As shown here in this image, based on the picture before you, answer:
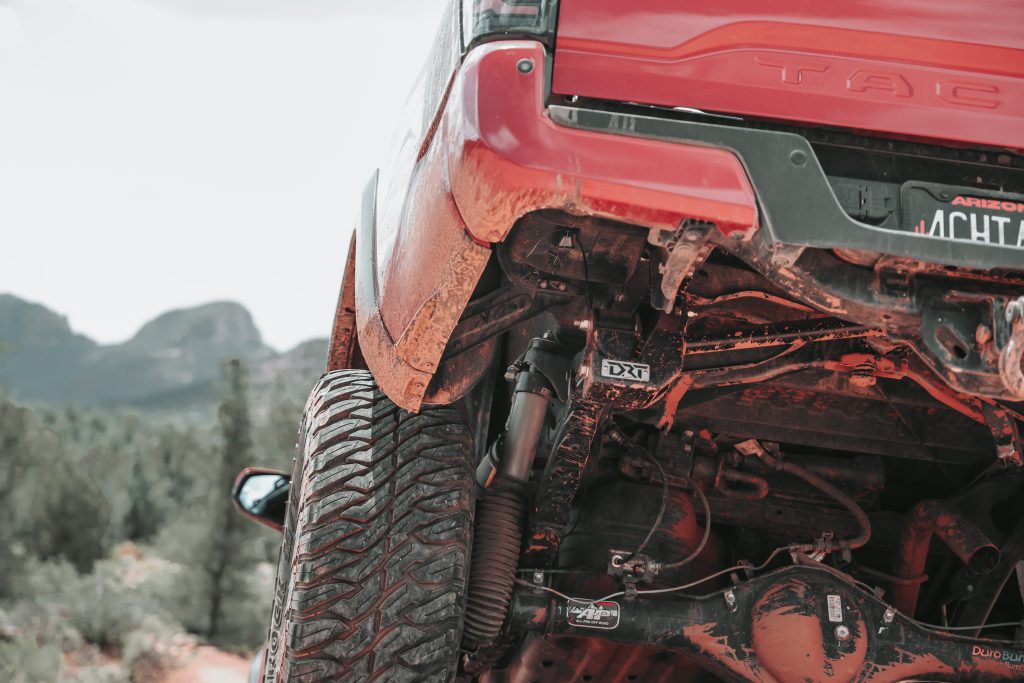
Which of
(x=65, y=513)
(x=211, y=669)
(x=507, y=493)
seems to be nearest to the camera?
(x=507, y=493)

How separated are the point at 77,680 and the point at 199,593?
427 centimetres

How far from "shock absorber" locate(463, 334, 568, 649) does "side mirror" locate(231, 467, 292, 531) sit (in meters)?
1.17

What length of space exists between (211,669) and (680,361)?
12.0 m

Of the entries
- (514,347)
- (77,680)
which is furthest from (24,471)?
(514,347)

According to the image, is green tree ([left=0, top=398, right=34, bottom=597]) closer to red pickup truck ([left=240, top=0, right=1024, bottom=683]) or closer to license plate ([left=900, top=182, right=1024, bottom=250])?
red pickup truck ([left=240, top=0, right=1024, bottom=683])

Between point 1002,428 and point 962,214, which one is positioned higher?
point 962,214

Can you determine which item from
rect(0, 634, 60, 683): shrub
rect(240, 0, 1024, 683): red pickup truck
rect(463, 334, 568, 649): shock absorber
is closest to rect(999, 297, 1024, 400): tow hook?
rect(240, 0, 1024, 683): red pickup truck

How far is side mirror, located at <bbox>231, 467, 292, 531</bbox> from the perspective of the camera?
4.23 m

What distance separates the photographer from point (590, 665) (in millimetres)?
3621

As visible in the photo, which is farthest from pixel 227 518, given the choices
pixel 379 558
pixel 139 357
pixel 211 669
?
pixel 139 357

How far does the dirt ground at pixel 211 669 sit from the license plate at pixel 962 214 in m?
11.7

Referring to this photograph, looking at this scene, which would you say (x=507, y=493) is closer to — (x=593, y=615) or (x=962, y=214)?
(x=593, y=615)

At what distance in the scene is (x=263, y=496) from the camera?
14.1 ft

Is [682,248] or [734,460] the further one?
[734,460]
